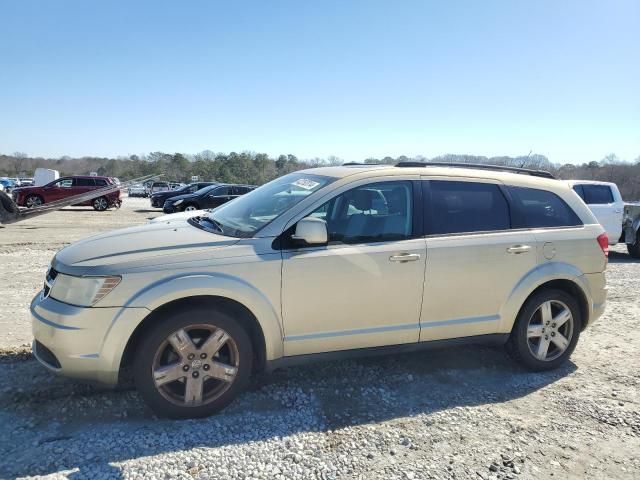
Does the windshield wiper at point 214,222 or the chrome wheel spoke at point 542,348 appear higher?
the windshield wiper at point 214,222

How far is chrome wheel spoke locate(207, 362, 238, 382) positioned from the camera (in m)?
3.38

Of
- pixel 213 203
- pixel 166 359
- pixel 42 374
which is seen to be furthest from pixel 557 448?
pixel 213 203

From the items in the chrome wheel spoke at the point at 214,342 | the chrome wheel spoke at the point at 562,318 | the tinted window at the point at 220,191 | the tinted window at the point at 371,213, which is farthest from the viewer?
the tinted window at the point at 220,191

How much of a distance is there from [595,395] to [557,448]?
42.1 inches

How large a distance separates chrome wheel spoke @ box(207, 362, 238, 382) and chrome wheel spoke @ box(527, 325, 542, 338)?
8.56 feet

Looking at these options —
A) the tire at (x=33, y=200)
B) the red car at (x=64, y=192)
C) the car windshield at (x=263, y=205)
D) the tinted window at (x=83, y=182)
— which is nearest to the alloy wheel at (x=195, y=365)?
the car windshield at (x=263, y=205)

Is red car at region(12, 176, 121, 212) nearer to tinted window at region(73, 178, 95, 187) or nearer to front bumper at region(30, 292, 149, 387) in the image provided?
tinted window at region(73, 178, 95, 187)

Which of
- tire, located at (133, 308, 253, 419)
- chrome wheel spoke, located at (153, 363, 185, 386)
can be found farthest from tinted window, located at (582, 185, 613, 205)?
chrome wheel spoke, located at (153, 363, 185, 386)

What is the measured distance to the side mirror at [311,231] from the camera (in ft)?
11.2

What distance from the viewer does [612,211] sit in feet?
38.4

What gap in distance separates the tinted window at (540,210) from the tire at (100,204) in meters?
23.9

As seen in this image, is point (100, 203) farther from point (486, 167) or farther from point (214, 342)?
point (214, 342)

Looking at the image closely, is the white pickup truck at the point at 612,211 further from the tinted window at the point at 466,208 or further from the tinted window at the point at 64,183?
the tinted window at the point at 64,183

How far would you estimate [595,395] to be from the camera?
403cm
